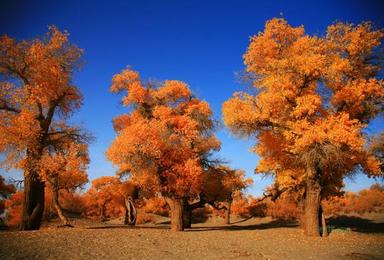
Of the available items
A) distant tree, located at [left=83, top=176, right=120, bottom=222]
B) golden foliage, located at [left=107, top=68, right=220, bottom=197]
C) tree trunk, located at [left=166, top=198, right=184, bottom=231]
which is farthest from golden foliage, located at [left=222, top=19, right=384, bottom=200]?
distant tree, located at [left=83, top=176, right=120, bottom=222]

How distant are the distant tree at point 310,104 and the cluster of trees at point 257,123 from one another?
6 cm

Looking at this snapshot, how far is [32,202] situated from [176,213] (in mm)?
8927

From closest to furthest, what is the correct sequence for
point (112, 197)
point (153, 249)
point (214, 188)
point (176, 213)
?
point (153, 249) → point (176, 213) → point (214, 188) → point (112, 197)

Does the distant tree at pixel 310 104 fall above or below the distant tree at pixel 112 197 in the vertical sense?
above

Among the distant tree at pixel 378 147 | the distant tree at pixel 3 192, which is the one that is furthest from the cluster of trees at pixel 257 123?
the distant tree at pixel 3 192

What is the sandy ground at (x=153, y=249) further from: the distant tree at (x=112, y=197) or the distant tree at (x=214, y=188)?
the distant tree at (x=112, y=197)

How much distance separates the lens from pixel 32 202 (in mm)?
19266

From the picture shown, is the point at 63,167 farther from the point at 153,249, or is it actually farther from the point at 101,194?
the point at 101,194

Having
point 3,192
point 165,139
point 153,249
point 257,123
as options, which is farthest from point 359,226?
point 3,192

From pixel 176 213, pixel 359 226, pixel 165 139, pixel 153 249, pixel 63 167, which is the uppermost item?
pixel 165 139

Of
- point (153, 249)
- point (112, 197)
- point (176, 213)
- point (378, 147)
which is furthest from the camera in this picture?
point (112, 197)

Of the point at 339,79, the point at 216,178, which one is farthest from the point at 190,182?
the point at 339,79

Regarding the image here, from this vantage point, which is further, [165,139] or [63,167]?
[165,139]

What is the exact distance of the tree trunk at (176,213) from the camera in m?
22.4
